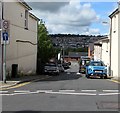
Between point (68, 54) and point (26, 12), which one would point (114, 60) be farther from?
point (68, 54)

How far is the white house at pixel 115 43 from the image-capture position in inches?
1482

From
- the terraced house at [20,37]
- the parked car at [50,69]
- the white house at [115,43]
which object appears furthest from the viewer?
the parked car at [50,69]

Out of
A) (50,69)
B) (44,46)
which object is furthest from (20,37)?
(44,46)

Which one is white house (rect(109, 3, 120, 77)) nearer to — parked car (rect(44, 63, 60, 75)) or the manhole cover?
parked car (rect(44, 63, 60, 75))

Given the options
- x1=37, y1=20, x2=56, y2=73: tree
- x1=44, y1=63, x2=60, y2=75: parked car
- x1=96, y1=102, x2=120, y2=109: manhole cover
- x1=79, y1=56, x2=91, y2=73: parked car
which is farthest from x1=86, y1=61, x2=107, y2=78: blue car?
x1=96, y1=102, x2=120, y2=109: manhole cover

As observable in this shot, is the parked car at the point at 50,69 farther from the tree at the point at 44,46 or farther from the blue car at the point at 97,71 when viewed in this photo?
the blue car at the point at 97,71

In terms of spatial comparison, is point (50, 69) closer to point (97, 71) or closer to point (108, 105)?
point (97, 71)

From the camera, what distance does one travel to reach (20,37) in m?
34.1

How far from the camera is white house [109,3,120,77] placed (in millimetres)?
37647

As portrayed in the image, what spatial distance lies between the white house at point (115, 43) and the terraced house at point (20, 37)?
9093mm

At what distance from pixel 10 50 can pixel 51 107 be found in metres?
18.1

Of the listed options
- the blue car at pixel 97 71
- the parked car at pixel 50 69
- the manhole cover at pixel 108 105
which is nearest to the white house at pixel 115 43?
the blue car at pixel 97 71

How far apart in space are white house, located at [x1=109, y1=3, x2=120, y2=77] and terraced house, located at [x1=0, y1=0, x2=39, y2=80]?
9.09m

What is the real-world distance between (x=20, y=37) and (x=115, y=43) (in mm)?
11009
